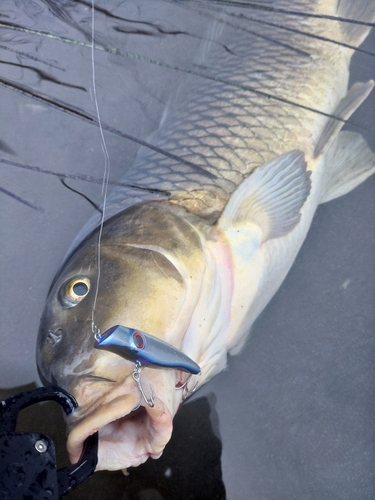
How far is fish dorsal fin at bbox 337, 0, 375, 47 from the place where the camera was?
2.53m

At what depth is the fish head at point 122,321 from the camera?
1353 mm

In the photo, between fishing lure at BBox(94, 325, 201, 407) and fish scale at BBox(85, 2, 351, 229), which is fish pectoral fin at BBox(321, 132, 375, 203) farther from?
fishing lure at BBox(94, 325, 201, 407)

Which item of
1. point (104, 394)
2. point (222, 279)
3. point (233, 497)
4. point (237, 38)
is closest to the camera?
point (104, 394)

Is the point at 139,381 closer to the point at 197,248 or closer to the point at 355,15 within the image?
the point at 197,248

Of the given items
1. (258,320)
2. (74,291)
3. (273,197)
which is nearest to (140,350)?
(74,291)

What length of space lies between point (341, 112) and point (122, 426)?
1862 mm

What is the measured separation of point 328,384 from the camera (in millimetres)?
2236

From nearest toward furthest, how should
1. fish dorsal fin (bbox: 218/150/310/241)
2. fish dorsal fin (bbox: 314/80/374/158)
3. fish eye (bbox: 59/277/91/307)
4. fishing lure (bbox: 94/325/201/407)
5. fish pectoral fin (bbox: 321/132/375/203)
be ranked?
fishing lure (bbox: 94/325/201/407)
fish eye (bbox: 59/277/91/307)
fish dorsal fin (bbox: 218/150/310/241)
fish dorsal fin (bbox: 314/80/374/158)
fish pectoral fin (bbox: 321/132/375/203)

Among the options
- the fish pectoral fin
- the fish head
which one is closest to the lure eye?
the fish head

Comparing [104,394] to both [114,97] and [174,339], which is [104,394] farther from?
[114,97]

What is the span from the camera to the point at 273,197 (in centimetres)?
200

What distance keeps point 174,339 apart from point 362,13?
7.16 ft

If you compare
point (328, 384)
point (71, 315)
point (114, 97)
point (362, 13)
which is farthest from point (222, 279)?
point (362, 13)

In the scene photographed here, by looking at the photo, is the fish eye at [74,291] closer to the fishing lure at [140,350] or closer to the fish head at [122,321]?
the fish head at [122,321]
